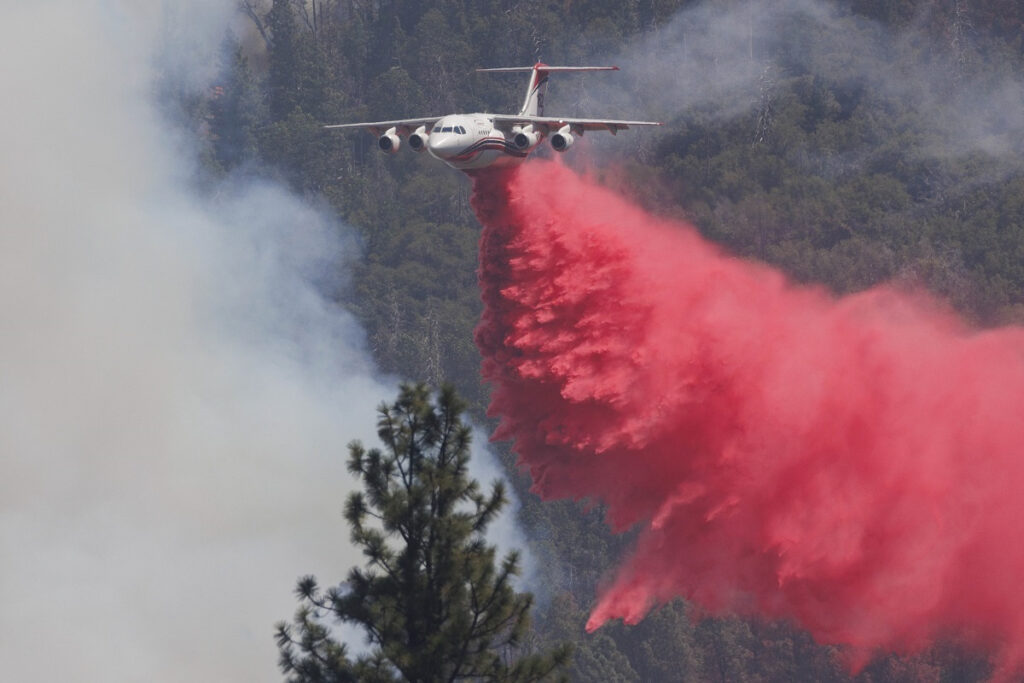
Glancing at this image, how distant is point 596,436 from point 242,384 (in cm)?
3986

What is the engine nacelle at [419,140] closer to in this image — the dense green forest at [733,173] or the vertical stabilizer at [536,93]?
the vertical stabilizer at [536,93]

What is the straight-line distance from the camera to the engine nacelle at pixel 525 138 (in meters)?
Result: 61.8

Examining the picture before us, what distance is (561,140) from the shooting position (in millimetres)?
62656

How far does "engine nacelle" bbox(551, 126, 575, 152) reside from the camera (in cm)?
6238

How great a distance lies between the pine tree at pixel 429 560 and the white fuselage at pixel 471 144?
16.4 metres

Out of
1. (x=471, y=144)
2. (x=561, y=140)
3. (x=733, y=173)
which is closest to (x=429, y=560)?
(x=471, y=144)

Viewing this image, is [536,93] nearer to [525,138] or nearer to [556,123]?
[556,123]

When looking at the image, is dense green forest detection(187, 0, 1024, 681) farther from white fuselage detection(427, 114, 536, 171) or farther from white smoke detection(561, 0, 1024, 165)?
white fuselage detection(427, 114, 536, 171)

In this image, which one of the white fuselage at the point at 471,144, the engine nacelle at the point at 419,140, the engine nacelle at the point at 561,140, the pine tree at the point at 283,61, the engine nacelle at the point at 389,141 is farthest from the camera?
the pine tree at the point at 283,61

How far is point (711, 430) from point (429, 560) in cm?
1681

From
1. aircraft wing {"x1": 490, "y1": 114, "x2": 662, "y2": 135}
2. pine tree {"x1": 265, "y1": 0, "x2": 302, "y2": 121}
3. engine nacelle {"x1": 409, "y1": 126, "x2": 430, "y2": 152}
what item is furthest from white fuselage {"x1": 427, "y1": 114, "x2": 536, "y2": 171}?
pine tree {"x1": 265, "y1": 0, "x2": 302, "y2": 121}

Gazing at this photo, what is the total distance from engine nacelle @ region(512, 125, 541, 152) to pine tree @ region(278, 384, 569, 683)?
17566mm

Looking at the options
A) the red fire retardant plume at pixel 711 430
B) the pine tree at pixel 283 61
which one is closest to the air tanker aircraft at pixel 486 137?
the red fire retardant plume at pixel 711 430

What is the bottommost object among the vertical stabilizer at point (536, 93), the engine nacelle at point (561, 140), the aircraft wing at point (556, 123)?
the engine nacelle at point (561, 140)
